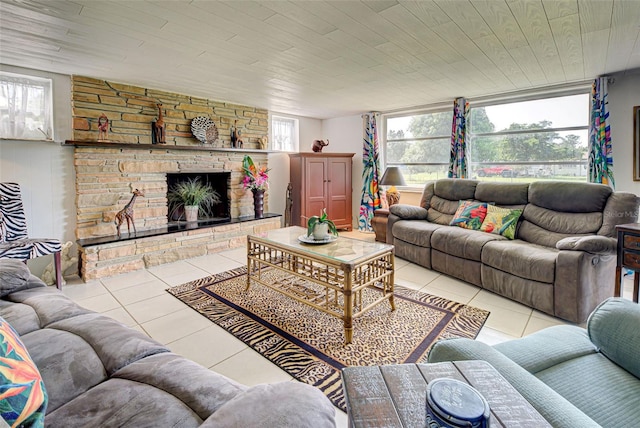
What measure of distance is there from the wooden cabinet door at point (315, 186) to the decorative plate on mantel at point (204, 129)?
66.8 inches

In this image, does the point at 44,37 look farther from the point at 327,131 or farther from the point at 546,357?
the point at 327,131

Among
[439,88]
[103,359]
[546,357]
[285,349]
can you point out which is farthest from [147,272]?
[439,88]

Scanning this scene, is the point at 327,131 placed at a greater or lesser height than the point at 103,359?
greater

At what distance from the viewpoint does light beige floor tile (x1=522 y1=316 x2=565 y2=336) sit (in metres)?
2.39

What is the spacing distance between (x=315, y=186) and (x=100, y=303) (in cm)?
381

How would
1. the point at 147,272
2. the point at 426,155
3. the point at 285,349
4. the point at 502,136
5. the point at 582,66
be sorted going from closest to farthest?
the point at 285,349 → the point at 582,66 → the point at 147,272 → the point at 502,136 → the point at 426,155

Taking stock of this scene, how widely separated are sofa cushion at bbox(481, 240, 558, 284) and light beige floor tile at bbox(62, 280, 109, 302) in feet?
12.9

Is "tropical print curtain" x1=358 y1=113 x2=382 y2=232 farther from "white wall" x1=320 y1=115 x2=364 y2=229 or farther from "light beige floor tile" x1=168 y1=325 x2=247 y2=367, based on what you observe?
"light beige floor tile" x1=168 y1=325 x2=247 y2=367

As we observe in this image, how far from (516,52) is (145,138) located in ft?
14.6

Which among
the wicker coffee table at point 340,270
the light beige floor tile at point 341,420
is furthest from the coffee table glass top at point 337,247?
the light beige floor tile at point 341,420

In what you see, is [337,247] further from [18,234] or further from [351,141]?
[351,141]

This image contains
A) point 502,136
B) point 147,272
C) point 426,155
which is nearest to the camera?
point 147,272

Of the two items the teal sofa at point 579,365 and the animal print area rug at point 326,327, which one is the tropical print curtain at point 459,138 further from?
the teal sofa at point 579,365

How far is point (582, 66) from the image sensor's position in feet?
10.8
